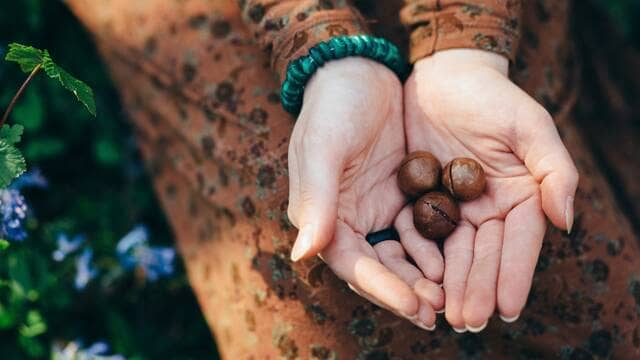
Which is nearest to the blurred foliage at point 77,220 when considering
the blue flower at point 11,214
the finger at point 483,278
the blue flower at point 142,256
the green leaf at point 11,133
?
the blue flower at point 142,256

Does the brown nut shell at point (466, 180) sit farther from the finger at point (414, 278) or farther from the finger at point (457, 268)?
the finger at point (414, 278)

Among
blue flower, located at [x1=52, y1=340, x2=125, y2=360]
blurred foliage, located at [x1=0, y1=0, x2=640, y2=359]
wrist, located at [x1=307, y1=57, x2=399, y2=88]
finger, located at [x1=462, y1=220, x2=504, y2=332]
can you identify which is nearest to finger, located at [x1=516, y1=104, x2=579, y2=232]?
finger, located at [x1=462, y1=220, x2=504, y2=332]

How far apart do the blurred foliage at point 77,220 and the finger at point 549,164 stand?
1.06 m

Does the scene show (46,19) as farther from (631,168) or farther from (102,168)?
(631,168)

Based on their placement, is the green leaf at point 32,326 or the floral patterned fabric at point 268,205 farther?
the green leaf at point 32,326

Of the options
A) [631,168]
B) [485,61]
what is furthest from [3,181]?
[631,168]

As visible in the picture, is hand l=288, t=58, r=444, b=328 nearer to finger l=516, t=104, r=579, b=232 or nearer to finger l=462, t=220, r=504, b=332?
finger l=462, t=220, r=504, b=332

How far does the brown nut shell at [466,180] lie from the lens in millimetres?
1391

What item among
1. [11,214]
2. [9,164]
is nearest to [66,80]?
[9,164]

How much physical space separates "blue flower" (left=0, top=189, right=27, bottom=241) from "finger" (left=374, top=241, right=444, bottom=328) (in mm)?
691

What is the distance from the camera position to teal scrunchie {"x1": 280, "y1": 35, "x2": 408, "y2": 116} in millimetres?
1431

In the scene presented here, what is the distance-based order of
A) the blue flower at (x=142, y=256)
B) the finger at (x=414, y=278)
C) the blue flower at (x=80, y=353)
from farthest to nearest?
1. the blue flower at (x=142, y=256)
2. the blue flower at (x=80, y=353)
3. the finger at (x=414, y=278)

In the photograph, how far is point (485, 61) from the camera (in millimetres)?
1481

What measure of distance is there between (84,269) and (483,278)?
993 millimetres
